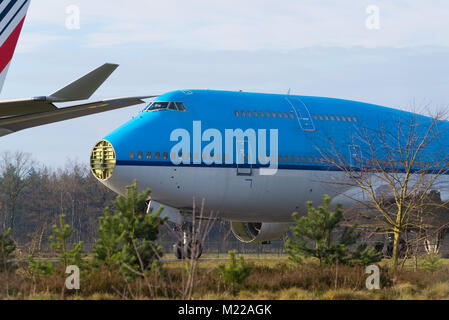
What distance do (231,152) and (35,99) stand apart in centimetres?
1375

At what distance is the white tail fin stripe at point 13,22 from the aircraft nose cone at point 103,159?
356 inches

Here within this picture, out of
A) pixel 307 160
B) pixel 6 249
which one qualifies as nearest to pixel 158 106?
pixel 307 160

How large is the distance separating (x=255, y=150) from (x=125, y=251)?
11.3 m

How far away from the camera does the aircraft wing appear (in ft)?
44.1

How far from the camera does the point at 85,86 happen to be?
11.8 meters

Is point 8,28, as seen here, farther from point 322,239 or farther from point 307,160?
point 307,160

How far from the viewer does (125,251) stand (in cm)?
1517

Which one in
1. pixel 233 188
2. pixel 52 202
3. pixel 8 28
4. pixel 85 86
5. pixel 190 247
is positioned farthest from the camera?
pixel 52 202

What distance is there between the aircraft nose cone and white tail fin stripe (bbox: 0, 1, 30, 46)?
9045 millimetres

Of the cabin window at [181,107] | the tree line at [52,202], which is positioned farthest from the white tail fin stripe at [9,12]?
the tree line at [52,202]

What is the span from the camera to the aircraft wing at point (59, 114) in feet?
44.1
